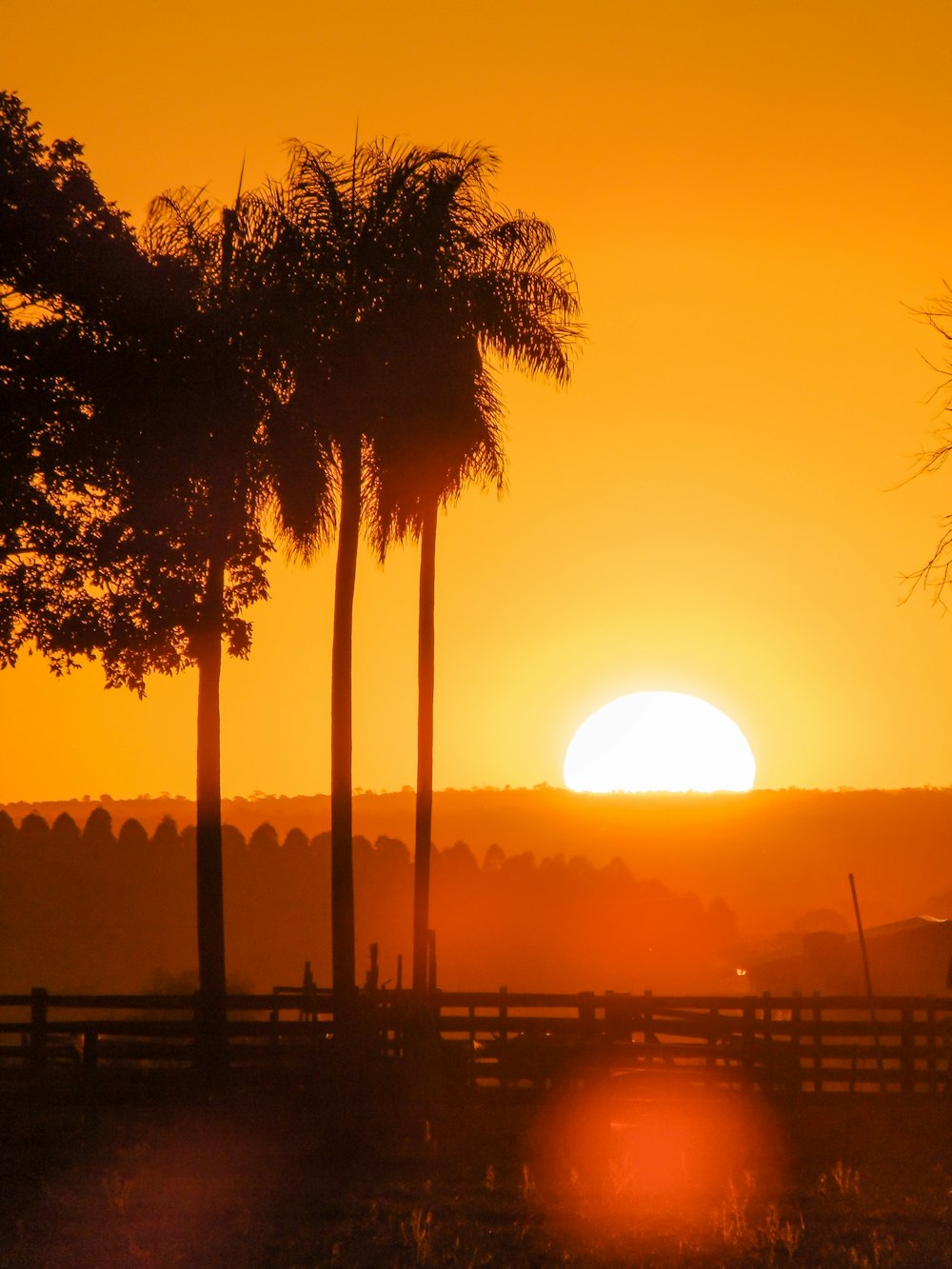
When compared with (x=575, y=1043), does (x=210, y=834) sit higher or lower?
higher

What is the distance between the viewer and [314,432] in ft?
82.4

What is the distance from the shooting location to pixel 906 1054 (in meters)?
23.5

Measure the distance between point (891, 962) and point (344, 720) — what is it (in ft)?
156

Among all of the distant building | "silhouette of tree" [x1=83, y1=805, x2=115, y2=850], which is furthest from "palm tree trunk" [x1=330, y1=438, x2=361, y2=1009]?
"silhouette of tree" [x1=83, y1=805, x2=115, y2=850]

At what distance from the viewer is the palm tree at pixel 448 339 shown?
24.8 metres

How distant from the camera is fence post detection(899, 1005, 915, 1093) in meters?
23.3

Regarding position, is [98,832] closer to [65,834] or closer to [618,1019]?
[65,834]

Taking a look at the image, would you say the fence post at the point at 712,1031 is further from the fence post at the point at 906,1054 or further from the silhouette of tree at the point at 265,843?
the silhouette of tree at the point at 265,843

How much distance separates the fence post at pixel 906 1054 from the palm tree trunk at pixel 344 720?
27.5 ft

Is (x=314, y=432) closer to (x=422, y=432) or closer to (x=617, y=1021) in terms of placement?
(x=422, y=432)

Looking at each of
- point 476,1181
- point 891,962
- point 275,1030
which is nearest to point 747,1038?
point 476,1181

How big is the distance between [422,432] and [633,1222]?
13.9 meters

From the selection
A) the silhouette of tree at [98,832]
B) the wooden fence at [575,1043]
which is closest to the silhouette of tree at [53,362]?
the wooden fence at [575,1043]

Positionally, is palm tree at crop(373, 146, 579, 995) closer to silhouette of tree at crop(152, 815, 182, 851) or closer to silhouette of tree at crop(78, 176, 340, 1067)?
silhouette of tree at crop(78, 176, 340, 1067)
